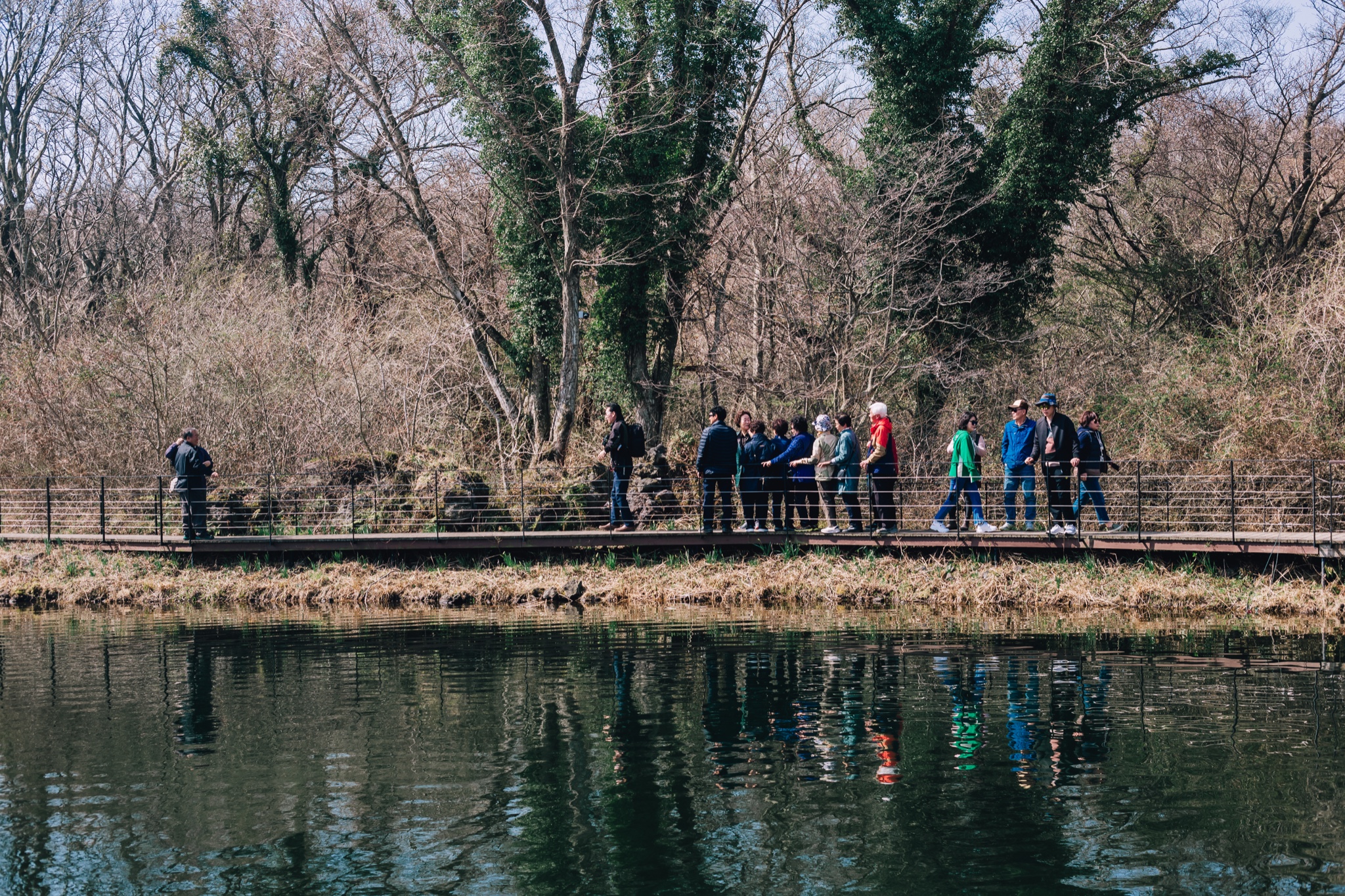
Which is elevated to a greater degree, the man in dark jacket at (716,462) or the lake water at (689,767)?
the man in dark jacket at (716,462)

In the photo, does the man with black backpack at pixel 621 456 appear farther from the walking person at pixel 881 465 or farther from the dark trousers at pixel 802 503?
the walking person at pixel 881 465

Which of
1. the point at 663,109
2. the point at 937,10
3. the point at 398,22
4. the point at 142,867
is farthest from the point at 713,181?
the point at 142,867

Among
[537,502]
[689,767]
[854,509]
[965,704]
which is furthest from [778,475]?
[689,767]

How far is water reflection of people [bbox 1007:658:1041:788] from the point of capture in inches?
360

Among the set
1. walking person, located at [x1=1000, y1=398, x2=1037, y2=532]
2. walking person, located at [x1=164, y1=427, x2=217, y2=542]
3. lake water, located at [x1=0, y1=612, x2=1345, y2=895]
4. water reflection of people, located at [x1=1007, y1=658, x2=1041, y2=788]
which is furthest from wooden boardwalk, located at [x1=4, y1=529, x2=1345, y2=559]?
water reflection of people, located at [x1=1007, y1=658, x2=1041, y2=788]

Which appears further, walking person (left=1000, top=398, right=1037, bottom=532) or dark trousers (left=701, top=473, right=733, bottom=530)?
dark trousers (left=701, top=473, right=733, bottom=530)

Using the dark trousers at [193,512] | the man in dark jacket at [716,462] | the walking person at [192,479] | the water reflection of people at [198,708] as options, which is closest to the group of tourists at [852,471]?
the man in dark jacket at [716,462]

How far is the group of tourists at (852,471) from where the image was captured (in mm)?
17703

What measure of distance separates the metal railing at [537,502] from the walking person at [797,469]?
0.79 feet

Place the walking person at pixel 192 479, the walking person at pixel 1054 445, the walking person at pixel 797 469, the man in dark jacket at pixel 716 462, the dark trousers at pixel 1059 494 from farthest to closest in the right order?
the walking person at pixel 192 479
the man in dark jacket at pixel 716 462
the walking person at pixel 797 469
the dark trousers at pixel 1059 494
the walking person at pixel 1054 445

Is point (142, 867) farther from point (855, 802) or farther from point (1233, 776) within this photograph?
point (1233, 776)

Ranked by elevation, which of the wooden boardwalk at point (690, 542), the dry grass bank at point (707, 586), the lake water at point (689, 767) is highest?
the wooden boardwalk at point (690, 542)

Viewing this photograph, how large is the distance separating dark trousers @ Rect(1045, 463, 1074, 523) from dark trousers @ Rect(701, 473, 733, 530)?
462 cm

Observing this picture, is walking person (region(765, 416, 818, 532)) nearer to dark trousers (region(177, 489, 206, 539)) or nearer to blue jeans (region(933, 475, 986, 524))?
blue jeans (region(933, 475, 986, 524))
